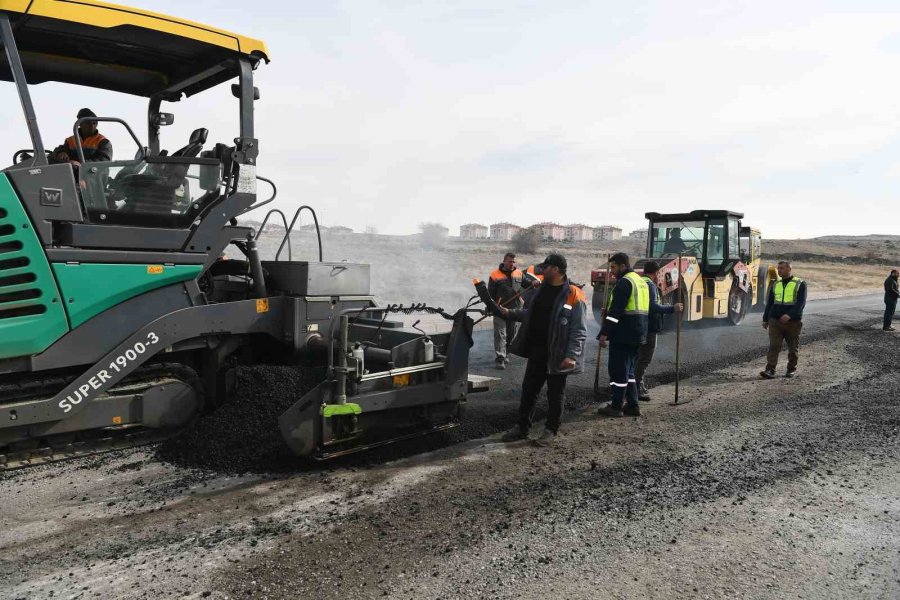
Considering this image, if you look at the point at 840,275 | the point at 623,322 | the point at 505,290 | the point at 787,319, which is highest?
the point at 505,290

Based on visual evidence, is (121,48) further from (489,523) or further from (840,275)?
(840,275)

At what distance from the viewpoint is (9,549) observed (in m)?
3.47

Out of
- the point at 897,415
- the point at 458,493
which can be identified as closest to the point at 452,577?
the point at 458,493

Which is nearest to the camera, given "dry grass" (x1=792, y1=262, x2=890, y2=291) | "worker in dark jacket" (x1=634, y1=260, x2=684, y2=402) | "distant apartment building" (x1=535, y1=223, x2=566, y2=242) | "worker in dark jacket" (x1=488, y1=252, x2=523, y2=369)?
"worker in dark jacket" (x1=634, y1=260, x2=684, y2=402)

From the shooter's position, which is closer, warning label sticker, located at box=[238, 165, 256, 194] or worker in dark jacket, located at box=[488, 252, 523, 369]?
warning label sticker, located at box=[238, 165, 256, 194]

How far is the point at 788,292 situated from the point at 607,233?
250 feet

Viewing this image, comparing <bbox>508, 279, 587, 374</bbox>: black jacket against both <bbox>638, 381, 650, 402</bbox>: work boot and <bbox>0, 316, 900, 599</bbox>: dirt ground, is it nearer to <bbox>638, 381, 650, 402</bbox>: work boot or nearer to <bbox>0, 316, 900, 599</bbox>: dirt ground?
<bbox>0, 316, 900, 599</bbox>: dirt ground

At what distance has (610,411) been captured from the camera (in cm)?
661

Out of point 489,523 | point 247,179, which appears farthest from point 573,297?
point 247,179

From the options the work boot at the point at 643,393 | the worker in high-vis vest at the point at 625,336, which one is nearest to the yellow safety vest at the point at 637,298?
the worker in high-vis vest at the point at 625,336

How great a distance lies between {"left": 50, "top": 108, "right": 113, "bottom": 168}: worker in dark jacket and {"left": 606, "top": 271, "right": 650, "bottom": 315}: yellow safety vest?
4882 mm

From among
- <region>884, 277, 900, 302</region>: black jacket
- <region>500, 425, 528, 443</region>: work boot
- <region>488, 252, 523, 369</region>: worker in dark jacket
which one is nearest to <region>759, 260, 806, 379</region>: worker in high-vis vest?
<region>488, 252, 523, 369</region>: worker in dark jacket

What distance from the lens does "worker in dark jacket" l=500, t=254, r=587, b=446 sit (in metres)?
5.54

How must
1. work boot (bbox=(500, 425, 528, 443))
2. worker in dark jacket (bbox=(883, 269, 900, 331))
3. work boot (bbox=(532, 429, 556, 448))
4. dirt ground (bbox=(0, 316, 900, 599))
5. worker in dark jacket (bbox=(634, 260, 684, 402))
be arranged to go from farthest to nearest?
worker in dark jacket (bbox=(883, 269, 900, 331)) < worker in dark jacket (bbox=(634, 260, 684, 402)) < work boot (bbox=(500, 425, 528, 443)) < work boot (bbox=(532, 429, 556, 448)) < dirt ground (bbox=(0, 316, 900, 599))
